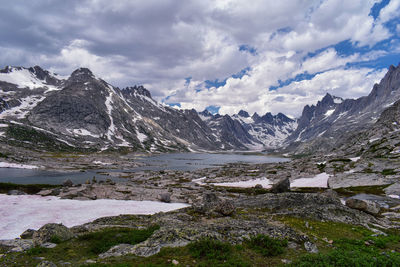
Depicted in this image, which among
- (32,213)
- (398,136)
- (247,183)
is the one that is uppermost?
(398,136)

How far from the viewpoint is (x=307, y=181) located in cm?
7931

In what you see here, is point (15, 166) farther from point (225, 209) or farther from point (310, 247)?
point (310, 247)

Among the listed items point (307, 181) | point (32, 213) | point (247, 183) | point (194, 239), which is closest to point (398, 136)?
point (307, 181)

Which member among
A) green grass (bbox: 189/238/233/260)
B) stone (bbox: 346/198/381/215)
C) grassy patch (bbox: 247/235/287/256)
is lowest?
stone (bbox: 346/198/381/215)

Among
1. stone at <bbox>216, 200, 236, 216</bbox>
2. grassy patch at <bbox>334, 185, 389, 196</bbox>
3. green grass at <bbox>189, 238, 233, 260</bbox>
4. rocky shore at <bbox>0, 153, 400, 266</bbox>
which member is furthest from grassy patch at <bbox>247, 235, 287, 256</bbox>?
grassy patch at <bbox>334, 185, 389, 196</bbox>

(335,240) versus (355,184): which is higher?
(335,240)

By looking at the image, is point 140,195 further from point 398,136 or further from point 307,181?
point 398,136

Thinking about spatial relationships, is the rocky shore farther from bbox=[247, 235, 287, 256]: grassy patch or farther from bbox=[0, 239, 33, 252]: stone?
bbox=[247, 235, 287, 256]: grassy patch

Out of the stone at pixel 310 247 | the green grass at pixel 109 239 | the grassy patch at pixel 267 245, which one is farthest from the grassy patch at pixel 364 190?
the green grass at pixel 109 239

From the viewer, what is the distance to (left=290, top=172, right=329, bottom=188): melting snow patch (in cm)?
7406

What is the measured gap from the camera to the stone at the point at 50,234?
1764cm

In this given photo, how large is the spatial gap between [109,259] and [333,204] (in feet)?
94.6

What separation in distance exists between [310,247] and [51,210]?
37502mm

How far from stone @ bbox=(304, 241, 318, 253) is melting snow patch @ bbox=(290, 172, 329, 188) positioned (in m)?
64.8
